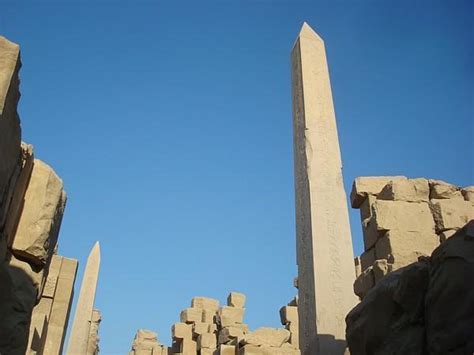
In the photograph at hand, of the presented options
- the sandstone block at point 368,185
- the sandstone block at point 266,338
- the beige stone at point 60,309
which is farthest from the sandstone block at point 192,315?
the sandstone block at point 368,185

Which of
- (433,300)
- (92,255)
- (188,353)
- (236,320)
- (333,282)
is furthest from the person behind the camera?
(92,255)

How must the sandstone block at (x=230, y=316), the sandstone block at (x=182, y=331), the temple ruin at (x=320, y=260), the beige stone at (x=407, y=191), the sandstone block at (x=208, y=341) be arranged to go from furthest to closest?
the sandstone block at (x=182, y=331) < the sandstone block at (x=208, y=341) < the sandstone block at (x=230, y=316) < the beige stone at (x=407, y=191) < the temple ruin at (x=320, y=260)

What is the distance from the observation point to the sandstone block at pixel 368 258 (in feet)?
18.9

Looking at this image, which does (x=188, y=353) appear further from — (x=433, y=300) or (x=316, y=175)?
(x=433, y=300)

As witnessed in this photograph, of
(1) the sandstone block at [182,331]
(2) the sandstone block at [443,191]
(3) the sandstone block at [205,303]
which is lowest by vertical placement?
(2) the sandstone block at [443,191]

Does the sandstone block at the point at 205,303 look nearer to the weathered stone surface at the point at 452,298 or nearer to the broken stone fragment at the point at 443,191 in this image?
the broken stone fragment at the point at 443,191

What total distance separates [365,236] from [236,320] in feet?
19.4

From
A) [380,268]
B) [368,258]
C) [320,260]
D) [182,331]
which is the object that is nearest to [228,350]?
[182,331]

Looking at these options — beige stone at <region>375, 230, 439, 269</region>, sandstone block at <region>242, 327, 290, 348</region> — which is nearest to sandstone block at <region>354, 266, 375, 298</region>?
beige stone at <region>375, 230, 439, 269</region>

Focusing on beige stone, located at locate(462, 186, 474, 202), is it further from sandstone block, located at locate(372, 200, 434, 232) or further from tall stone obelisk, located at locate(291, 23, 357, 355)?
tall stone obelisk, located at locate(291, 23, 357, 355)

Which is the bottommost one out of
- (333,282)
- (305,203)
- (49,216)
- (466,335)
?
(466,335)

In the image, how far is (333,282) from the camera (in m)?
5.42

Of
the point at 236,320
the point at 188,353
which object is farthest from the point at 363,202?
the point at 188,353

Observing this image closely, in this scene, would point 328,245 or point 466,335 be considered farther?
point 328,245
